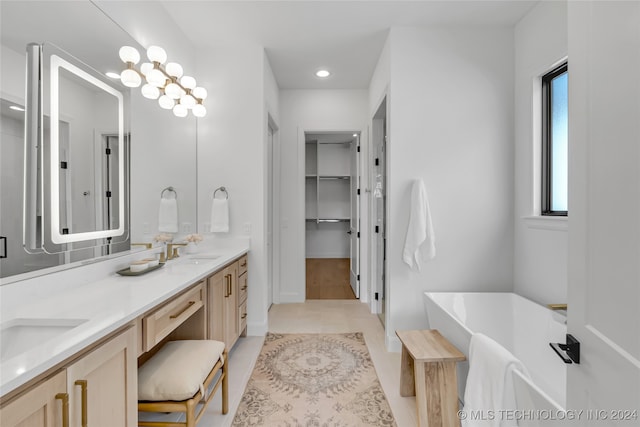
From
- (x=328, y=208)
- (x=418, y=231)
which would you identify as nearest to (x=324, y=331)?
(x=418, y=231)

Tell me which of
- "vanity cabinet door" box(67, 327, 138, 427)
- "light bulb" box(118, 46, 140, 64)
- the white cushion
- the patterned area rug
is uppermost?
"light bulb" box(118, 46, 140, 64)

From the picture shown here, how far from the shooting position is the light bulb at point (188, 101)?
101 inches

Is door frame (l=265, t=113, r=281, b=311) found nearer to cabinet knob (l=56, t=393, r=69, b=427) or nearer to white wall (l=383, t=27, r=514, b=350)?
white wall (l=383, t=27, r=514, b=350)

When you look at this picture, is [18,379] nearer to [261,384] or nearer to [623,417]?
[623,417]

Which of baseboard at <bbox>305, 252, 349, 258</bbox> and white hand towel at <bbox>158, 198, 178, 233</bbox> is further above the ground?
white hand towel at <bbox>158, 198, 178, 233</bbox>

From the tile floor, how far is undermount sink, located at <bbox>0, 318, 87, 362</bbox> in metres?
1.06

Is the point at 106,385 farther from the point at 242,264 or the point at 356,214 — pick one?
the point at 356,214

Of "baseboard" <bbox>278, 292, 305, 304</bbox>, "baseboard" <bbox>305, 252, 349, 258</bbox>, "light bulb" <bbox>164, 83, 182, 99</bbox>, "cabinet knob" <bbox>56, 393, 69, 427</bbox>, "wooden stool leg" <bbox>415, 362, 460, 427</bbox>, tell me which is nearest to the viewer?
"cabinet knob" <bbox>56, 393, 69, 427</bbox>

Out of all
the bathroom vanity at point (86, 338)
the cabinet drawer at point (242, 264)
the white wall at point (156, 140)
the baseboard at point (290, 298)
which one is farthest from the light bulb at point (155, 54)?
the baseboard at point (290, 298)

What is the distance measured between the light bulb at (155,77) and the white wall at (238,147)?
2.74 feet

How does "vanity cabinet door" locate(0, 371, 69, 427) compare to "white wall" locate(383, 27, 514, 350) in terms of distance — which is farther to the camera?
"white wall" locate(383, 27, 514, 350)

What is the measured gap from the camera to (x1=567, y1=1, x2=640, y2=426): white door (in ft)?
2.02

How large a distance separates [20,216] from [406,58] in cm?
271

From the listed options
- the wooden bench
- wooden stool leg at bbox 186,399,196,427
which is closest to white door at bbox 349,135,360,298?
the wooden bench
